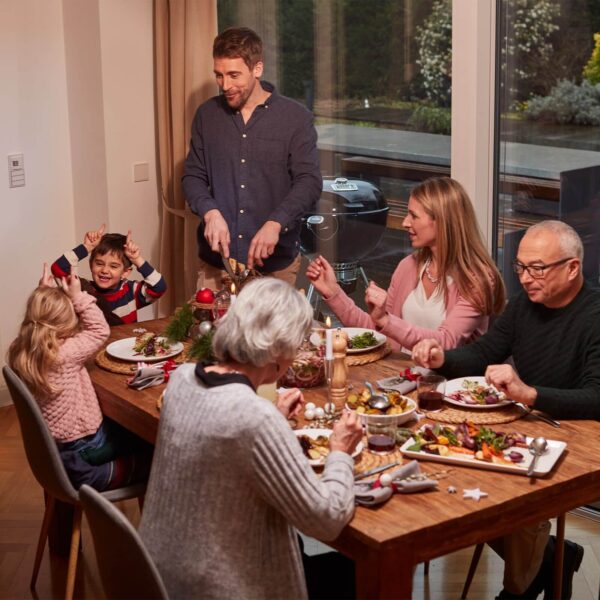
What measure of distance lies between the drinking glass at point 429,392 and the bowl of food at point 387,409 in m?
0.03

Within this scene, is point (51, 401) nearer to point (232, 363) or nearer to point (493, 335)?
point (232, 363)

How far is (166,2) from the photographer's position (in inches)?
197

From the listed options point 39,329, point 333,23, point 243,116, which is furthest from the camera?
point 333,23

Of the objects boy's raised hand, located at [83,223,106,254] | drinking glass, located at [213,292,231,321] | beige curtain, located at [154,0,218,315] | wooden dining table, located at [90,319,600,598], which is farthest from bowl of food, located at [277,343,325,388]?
beige curtain, located at [154,0,218,315]

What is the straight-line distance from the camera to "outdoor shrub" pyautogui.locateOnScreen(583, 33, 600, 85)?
3826 millimetres

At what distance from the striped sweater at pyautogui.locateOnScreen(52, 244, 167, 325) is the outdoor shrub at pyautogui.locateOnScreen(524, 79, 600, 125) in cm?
157

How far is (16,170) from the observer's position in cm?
501

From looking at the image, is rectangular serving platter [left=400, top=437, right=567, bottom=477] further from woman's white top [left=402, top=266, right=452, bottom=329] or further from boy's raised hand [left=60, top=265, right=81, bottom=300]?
boy's raised hand [left=60, top=265, right=81, bottom=300]

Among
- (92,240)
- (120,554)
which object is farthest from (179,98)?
(120,554)

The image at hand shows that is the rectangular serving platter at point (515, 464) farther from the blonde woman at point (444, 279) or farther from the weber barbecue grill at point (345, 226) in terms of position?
the weber barbecue grill at point (345, 226)

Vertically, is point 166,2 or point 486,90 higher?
point 166,2

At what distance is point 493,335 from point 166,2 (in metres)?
2.67

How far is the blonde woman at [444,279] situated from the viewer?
3.38m

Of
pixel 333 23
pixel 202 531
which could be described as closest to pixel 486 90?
pixel 333 23
